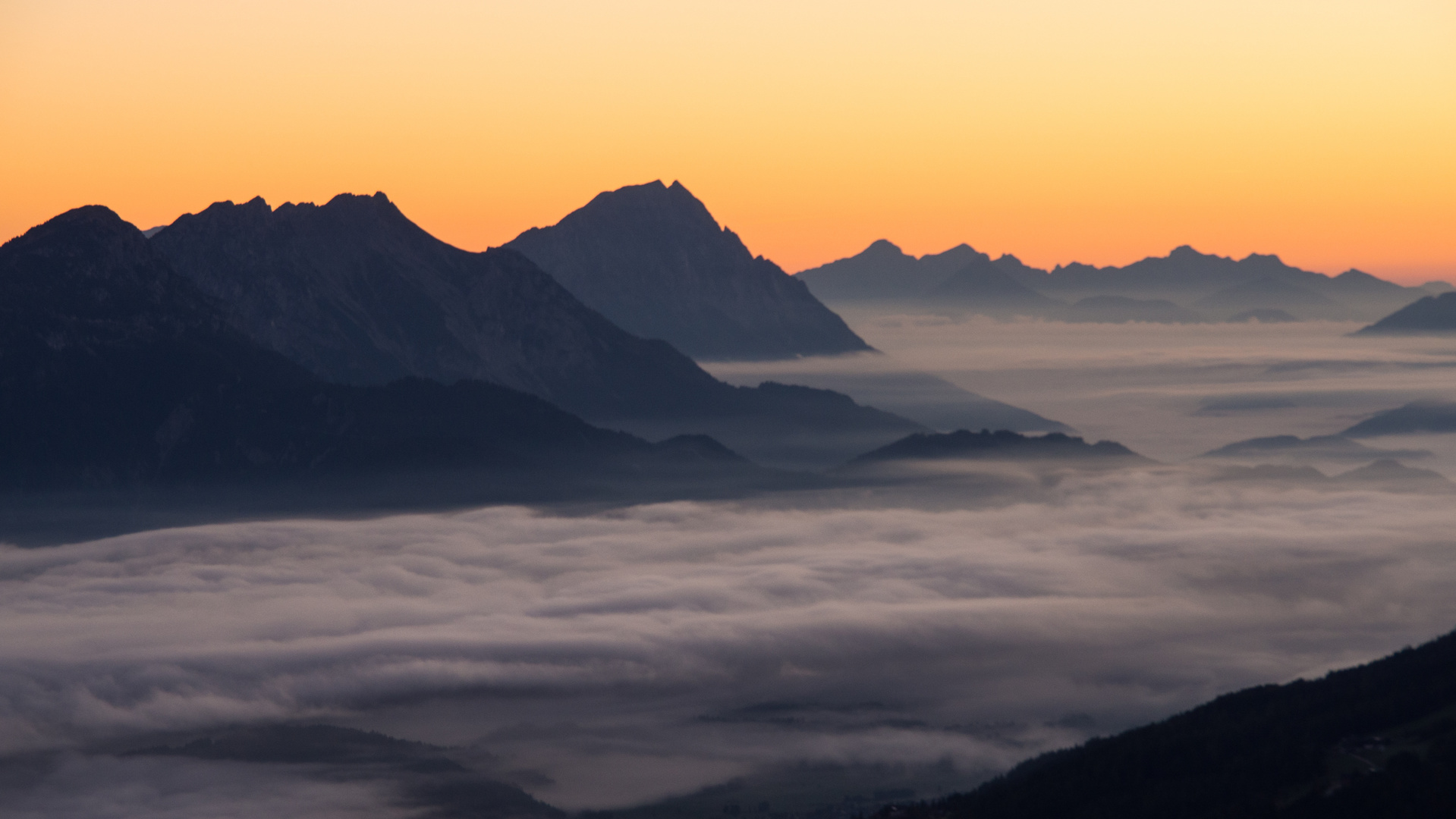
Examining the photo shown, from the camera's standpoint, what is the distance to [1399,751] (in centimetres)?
19162

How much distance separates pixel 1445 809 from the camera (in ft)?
569

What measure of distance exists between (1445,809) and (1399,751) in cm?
1866

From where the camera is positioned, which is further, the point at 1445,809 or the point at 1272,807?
the point at 1272,807

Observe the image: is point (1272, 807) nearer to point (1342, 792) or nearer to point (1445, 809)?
point (1342, 792)

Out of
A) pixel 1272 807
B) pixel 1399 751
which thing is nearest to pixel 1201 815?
pixel 1272 807

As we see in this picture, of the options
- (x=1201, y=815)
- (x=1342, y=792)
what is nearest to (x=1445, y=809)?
(x=1342, y=792)

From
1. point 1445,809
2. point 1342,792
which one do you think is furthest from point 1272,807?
point 1445,809

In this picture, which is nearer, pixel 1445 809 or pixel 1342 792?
pixel 1445 809

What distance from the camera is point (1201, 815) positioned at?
7859 inches

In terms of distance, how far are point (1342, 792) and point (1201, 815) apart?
20.1m

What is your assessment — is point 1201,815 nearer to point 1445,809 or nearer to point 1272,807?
point 1272,807

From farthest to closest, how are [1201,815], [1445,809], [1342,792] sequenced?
[1201,815], [1342,792], [1445,809]

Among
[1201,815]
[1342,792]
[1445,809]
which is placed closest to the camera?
[1445,809]
